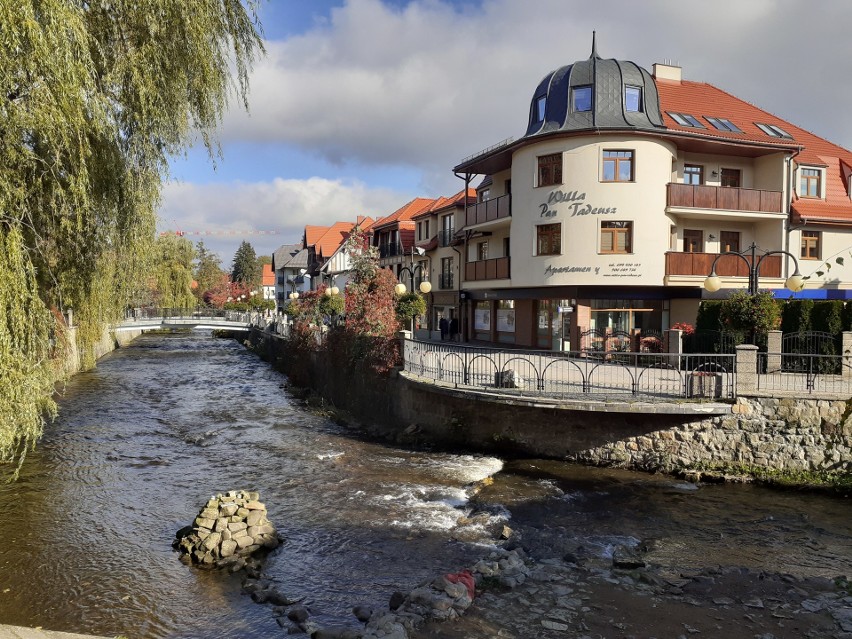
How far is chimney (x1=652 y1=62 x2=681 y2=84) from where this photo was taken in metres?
30.5

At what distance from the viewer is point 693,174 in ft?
83.3

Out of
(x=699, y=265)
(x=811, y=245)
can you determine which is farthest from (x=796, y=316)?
(x=811, y=245)

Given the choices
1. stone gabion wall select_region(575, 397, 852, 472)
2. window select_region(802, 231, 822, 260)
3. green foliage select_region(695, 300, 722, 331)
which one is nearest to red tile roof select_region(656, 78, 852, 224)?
window select_region(802, 231, 822, 260)

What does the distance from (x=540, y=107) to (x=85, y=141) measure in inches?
→ 831

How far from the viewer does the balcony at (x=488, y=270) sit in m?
27.3

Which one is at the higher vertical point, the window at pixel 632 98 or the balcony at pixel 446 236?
the window at pixel 632 98

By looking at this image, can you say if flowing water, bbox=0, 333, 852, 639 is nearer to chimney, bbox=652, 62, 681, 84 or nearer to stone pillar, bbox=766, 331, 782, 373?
stone pillar, bbox=766, 331, 782, 373

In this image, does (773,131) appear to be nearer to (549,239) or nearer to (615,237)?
(615,237)

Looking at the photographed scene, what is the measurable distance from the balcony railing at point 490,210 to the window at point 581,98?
459cm

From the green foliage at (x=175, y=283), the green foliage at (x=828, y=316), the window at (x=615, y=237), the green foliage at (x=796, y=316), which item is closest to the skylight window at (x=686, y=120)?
the window at (x=615, y=237)

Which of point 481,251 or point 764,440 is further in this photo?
point 481,251

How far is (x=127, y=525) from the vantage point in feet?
38.0

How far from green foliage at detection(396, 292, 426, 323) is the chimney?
1894 cm

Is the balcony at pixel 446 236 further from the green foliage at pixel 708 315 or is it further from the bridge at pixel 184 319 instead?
the bridge at pixel 184 319
